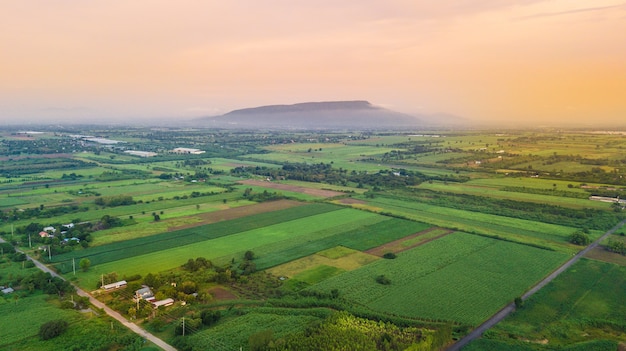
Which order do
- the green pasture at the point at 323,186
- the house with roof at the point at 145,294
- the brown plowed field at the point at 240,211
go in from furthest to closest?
the green pasture at the point at 323,186 < the brown plowed field at the point at 240,211 < the house with roof at the point at 145,294

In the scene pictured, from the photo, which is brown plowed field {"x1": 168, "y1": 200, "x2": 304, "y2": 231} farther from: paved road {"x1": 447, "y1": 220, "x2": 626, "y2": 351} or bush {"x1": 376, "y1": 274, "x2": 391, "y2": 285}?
paved road {"x1": 447, "y1": 220, "x2": 626, "y2": 351}

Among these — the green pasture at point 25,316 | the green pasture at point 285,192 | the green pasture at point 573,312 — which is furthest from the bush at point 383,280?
the green pasture at point 285,192

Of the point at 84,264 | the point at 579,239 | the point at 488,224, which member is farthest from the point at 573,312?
the point at 84,264

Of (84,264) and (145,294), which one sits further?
(84,264)

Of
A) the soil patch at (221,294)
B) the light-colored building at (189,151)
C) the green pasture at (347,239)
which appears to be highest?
the light-colored building at (189,151)

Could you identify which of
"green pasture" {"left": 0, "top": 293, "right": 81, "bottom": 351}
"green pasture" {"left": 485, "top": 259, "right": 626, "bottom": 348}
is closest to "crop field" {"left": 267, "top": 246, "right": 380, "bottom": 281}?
"green pasture" {"left": 485, "top": 259, "right": 626, "bottom": 348}

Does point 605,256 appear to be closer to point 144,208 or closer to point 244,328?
point 244,328

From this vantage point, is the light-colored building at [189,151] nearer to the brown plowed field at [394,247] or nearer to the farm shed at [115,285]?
the brown plowed field at [394,247]
